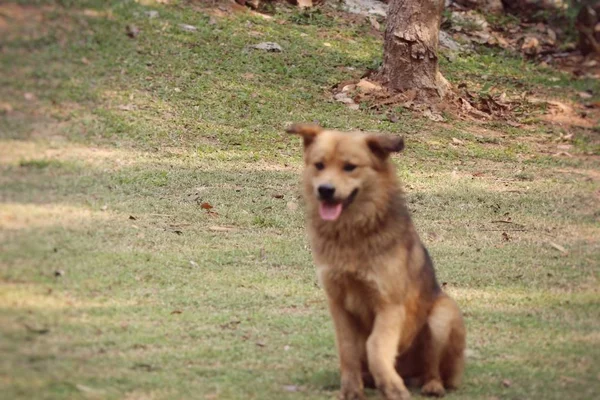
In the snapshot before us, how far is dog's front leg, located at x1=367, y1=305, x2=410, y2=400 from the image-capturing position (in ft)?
18.4

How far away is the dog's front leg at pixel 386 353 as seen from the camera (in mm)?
5602

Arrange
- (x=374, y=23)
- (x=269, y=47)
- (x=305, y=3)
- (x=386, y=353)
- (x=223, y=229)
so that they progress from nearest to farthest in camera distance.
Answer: (x=386, y=353) → (x=223, y=229) → (x=269, y=47) → (x=305, y=3) → (x=374, y=23)

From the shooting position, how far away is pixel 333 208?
590 cm

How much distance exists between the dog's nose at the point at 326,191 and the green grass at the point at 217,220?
116 centimetres

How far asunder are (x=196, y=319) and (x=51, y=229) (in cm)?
212

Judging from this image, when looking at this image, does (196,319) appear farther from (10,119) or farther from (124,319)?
(10,119)

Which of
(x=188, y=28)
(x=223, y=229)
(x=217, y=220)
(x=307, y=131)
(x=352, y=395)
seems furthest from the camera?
(x=188, y=28)

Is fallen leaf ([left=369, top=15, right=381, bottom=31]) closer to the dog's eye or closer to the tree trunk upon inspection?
the tree trunk

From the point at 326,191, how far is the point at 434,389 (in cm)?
137

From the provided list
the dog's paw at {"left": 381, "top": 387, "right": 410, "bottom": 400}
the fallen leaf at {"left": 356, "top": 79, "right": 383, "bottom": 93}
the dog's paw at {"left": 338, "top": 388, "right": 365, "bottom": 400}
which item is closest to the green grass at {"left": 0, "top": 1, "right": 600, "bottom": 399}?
Answer: the dog's paw at {"left": 338, "top": 388, "right": 365, "bottom": 400}

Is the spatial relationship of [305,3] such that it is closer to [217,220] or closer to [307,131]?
[217,220]

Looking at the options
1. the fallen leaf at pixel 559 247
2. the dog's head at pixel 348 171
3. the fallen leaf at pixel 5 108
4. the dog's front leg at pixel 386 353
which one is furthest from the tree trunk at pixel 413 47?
the fallen leaf at pixel 5 108

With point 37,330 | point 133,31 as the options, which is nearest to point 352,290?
point 37,330

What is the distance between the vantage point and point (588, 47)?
66.3 ft
